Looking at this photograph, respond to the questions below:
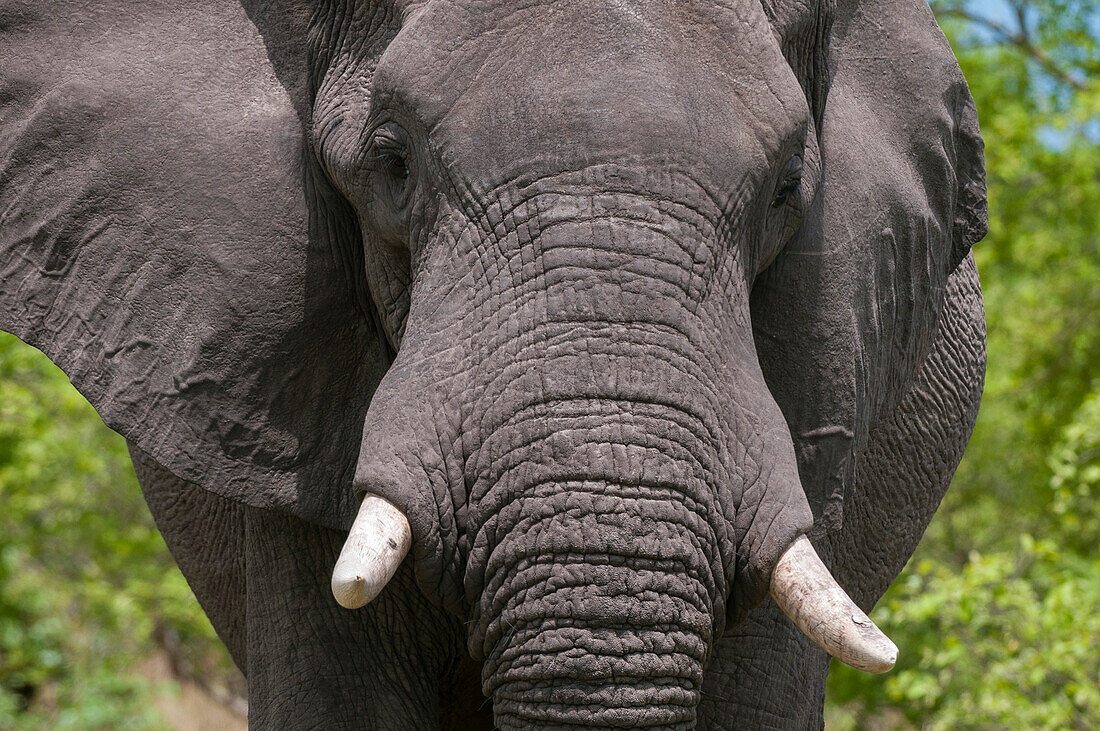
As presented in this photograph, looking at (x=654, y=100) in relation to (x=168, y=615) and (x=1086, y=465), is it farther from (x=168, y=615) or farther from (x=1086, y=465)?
(x=168, y=615)

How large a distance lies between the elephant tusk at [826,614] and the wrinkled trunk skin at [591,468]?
44 mm

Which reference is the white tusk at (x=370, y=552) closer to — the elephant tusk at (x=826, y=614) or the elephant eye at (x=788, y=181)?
the elephant tusk at (x=826, y=614)

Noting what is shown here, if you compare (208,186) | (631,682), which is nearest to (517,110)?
(208,186)

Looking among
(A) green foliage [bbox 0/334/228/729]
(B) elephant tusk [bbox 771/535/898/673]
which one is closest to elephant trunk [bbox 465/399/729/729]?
(B) elephant tusk [bbox 771/535/898/673]

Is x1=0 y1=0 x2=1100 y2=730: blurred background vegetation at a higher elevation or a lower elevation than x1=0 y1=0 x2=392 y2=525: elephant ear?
lower

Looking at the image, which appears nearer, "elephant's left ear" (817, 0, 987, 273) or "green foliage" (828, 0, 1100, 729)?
"elephant's left ear" (817, 0, 987, 273)

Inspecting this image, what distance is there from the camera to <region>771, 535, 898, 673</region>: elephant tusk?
7.27 ft

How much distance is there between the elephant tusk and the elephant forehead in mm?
618

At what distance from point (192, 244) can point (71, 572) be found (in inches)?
331

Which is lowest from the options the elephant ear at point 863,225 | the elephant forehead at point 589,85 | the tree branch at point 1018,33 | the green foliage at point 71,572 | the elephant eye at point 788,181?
the green foliage at point 71,572

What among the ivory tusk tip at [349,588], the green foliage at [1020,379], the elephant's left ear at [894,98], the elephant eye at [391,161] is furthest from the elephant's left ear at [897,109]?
the green foliage at [1020,379]

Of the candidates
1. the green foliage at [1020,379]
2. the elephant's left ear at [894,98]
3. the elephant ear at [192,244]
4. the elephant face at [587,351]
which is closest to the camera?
the elephant face at [587,351]

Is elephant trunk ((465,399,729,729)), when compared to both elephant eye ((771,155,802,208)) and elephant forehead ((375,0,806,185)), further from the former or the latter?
elephant eye ((771,155,802,208))

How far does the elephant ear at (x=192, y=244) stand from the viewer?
2.83 meters
